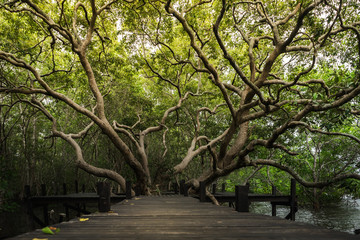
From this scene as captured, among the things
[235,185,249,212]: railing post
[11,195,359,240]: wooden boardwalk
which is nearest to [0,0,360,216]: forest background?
[235,185,249,212]: railing post

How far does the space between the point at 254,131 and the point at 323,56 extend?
4724 millimetres

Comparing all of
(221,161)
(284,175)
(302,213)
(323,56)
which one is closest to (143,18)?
(221,161)

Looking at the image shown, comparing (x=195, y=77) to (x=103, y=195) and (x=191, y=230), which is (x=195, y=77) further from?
(x=191, y=230)

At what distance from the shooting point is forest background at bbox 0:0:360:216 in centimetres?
805

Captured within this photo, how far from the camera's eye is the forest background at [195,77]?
26.4 ft

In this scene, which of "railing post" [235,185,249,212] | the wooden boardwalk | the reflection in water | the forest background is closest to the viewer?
the wooden boardwalk

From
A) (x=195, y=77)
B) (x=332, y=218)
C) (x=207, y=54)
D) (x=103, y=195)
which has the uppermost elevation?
(x=195, y=77)

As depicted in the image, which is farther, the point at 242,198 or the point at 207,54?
the point at 207,54

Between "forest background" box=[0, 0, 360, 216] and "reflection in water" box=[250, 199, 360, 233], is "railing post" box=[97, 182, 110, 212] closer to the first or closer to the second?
"forest background" box=[0, 0, 360, 216]

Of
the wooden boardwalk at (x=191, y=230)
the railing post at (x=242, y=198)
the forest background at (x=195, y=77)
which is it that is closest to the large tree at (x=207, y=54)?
the forest background at (x=195, y=77)

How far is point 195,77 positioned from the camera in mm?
18141

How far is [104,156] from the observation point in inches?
814

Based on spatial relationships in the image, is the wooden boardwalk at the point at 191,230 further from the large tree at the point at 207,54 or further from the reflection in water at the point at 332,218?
the reflection in water at the point at 332,218

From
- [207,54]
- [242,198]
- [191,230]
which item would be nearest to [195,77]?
[207,54]
